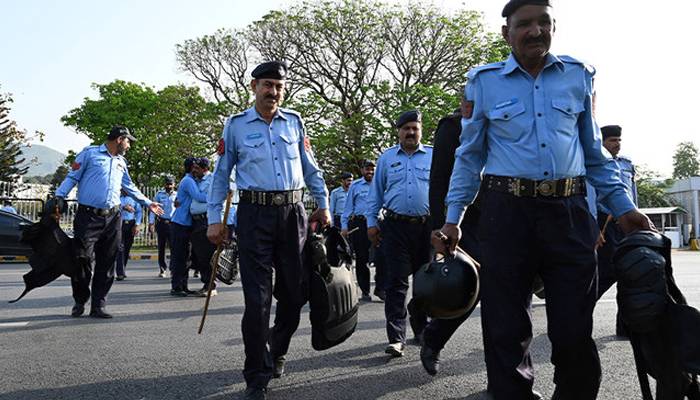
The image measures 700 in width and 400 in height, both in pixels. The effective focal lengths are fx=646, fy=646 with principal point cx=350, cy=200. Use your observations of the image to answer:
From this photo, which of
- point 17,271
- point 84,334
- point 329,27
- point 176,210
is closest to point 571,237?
point 84,334

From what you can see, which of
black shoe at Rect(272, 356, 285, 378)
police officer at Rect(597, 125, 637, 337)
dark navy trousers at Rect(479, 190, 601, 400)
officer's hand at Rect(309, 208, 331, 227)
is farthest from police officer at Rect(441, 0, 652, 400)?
police officer at Rect(597, 125, 637, 337)

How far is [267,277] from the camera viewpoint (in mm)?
4465

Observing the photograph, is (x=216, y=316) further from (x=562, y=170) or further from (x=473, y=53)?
(x=473, y=53)

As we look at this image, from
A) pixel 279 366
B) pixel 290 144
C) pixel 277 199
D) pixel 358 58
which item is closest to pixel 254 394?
pixel 279 366

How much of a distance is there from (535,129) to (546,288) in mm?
772

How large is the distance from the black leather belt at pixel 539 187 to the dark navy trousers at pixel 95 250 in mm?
5644

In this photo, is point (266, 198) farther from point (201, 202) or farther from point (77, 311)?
point (201, 202)

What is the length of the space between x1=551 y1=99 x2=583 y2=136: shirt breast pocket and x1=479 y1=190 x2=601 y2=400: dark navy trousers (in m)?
0.34

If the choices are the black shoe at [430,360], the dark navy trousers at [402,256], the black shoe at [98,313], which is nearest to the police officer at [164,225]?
the black shoe at [98,313]

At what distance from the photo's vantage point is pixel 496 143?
3273mm

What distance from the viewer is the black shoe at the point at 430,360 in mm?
4672

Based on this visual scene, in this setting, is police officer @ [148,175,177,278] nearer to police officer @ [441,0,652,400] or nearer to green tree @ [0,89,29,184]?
police officer @ [441,0,652,400]

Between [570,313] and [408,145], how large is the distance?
10.6 ft

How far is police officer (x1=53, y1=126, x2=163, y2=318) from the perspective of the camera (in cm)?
743
